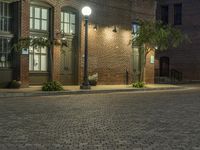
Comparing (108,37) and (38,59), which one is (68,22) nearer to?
(38,59)

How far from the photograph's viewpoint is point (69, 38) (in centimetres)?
2803

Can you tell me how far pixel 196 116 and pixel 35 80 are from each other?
47.1 ft

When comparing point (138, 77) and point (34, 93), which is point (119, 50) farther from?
point (34, 93)

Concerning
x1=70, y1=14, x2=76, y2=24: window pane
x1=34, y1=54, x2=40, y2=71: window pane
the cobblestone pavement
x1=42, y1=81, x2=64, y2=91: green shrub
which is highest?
x1=70, y1=14, x2=76, y2=24: window pane

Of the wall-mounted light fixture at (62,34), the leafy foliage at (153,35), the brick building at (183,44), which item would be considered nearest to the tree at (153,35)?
the leafy foliage at (153,35)

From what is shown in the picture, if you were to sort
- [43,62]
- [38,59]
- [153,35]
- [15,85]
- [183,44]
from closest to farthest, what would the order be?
[15,85], [38,59], [43,62], [153,35], [183,44]

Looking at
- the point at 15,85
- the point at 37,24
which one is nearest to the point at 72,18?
the point at 37,24

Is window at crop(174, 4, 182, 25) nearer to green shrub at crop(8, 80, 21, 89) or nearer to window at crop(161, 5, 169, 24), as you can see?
window at crop(161, 5, 169, 24)

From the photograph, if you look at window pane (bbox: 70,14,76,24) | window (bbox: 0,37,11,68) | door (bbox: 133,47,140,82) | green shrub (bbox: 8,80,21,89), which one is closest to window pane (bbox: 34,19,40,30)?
window (bbox: 0,37,11,68)

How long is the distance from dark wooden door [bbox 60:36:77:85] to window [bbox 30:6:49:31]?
5.95 ft

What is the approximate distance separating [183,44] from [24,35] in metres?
23.6

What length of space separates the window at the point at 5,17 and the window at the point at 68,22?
3.67m

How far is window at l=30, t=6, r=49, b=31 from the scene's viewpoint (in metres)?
25.6

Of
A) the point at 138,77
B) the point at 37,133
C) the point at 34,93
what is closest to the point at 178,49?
the point at 138,77
